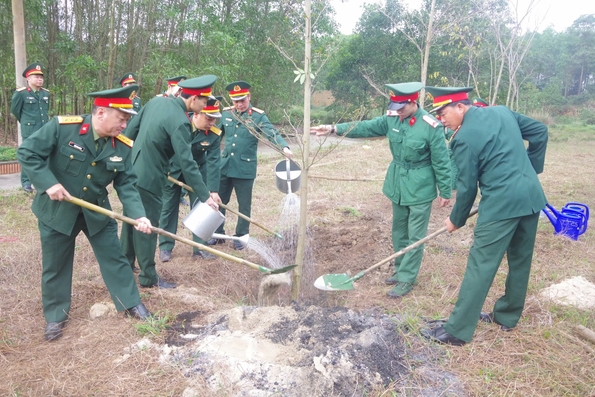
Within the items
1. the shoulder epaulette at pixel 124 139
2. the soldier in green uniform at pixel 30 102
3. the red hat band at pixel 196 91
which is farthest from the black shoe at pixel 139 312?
the soldier in green uniform at pixel 30 102

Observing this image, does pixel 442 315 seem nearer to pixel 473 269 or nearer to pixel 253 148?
pixel 473 269

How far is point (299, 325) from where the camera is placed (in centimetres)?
327

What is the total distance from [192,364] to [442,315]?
196 cm

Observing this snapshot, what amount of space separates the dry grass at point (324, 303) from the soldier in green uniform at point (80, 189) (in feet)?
0.91

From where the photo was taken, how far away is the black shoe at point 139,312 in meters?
3.44

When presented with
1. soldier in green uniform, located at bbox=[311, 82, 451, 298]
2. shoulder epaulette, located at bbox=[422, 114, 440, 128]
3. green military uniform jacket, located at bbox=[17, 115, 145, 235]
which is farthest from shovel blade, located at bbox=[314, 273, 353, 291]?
green military uniform jacket, located at bbox=[17, 115, 145, 235]

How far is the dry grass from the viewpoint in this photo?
9.16 ft

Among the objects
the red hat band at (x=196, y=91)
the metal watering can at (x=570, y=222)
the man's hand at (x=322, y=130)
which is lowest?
the metal watering can at (x=570, y=222)

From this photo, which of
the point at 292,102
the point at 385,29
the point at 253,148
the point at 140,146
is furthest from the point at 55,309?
the point at 385,29

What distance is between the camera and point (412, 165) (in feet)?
13.6

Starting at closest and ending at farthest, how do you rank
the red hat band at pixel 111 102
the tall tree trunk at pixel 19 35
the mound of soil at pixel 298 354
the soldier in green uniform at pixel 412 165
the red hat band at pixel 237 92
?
1. the mound of soil at pixel 298 354
2. the red hat band at pixel 111 102
3. the soldier in green uniform at pixel 412 165
4. the red hat band at pixel 237 92
5. the tall tree trunk at pixel 19 35

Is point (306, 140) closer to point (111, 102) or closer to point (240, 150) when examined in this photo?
point (111, 102)

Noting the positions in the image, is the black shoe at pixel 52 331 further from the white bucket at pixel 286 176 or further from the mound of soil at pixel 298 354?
the white bucket at pixel 286 176

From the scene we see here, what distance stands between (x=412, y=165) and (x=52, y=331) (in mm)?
3133
